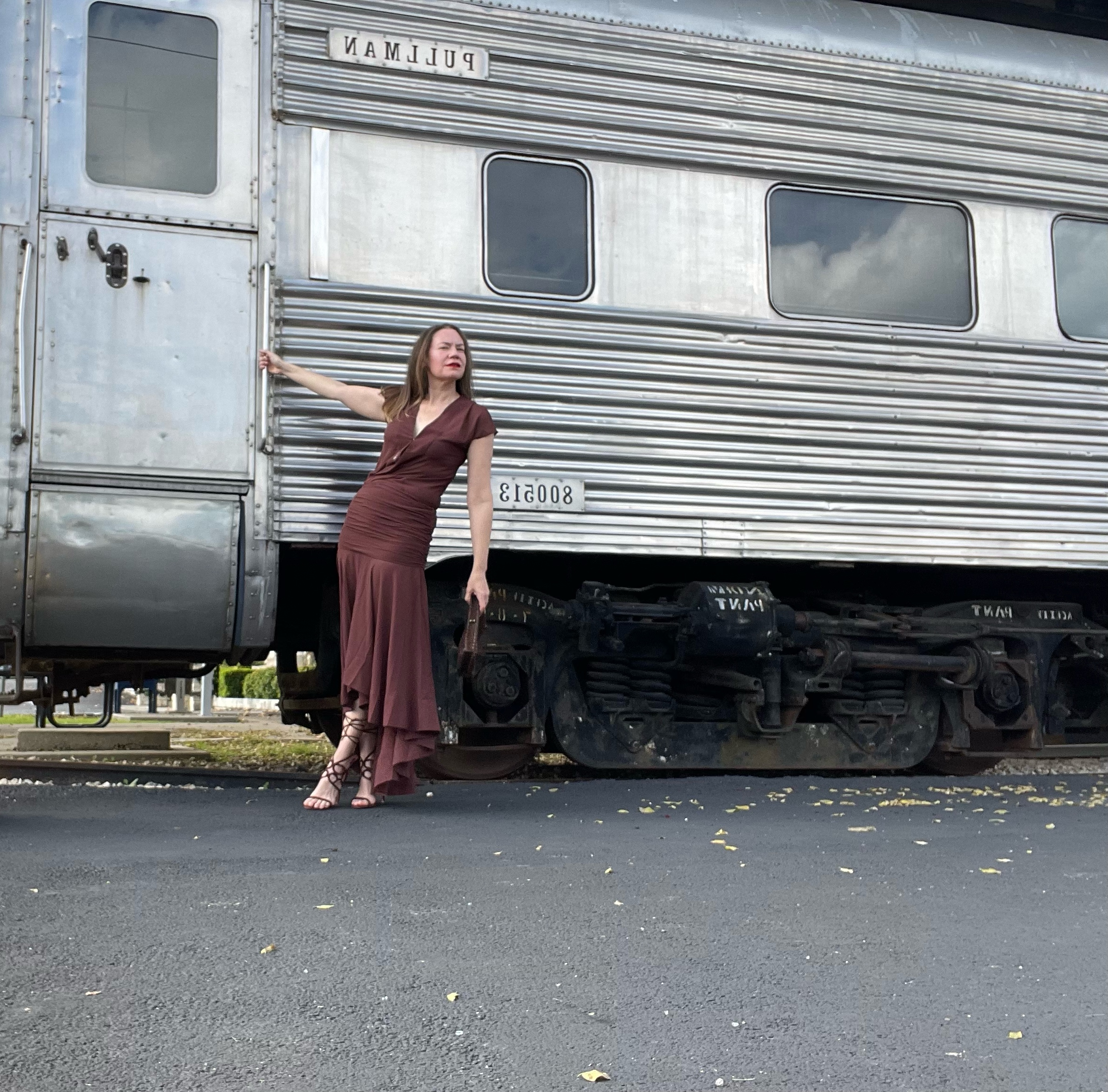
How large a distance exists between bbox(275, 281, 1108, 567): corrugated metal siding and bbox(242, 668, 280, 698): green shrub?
15.1 metres

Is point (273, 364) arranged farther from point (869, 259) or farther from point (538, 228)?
point (869, 259)

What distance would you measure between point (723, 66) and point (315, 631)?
324 cm

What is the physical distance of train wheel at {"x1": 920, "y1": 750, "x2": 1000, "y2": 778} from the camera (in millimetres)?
6551

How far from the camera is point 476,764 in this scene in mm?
5781

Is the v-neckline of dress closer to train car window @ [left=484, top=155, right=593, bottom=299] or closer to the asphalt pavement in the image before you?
train car window @ [left=484, top=155, right=593, bottom=299]

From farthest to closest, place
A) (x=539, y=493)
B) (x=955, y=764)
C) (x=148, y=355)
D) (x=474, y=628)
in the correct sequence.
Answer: (x=955, y=764) → (x=539, y=493) → (x=148, y=355) → (x=474, y=628)

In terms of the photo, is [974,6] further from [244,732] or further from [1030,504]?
[244,732]

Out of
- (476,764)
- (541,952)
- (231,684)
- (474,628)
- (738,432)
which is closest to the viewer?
(541,952)

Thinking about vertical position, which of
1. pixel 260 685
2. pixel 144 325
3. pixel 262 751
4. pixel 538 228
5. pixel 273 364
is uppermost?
pixel 538 228

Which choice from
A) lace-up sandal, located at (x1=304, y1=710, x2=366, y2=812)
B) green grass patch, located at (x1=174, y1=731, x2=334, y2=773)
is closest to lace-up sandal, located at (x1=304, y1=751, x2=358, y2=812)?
lace-up sandal, located at (x1=304, y1=710, x2=366, y2=812)

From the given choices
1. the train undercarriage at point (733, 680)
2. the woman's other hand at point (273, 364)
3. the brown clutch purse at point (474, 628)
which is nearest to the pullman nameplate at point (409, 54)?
the woman's other hand at point (273, 364)

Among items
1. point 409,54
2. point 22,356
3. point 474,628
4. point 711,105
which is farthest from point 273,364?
point 711,105

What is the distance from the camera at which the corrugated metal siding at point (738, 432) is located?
16.5ft

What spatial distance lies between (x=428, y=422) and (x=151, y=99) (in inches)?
68.2
